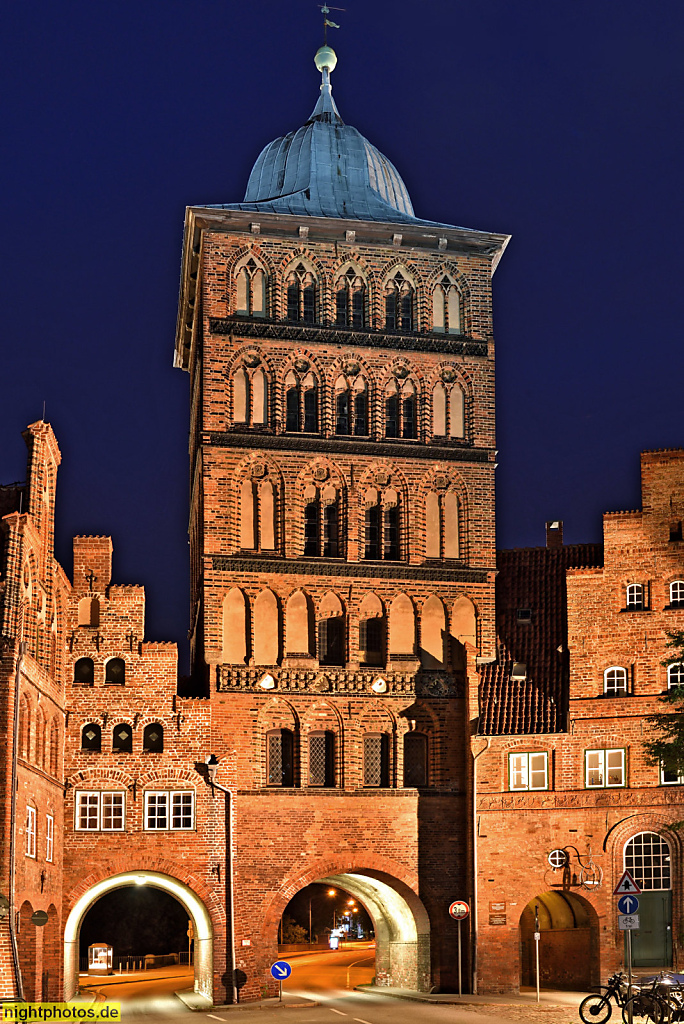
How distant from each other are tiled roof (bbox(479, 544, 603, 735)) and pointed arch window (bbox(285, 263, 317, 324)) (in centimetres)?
1041

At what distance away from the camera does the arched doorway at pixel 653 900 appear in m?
48.9

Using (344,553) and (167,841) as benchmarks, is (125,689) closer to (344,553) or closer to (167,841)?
(167,841)

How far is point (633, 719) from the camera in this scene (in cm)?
5003

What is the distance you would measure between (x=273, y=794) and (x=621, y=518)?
1398 cm

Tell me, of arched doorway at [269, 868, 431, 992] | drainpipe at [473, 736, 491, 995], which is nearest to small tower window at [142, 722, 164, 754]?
arched doorway at [269, 868, 431, 992]

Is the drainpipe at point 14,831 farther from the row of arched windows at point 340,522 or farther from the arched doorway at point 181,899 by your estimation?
the row of arched windows at point 340,522

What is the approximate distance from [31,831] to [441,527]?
57.6ft

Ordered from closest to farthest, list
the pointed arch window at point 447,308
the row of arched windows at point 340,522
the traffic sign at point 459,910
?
the traffic sign at point 459,910 < the row of arched windows at point 340,522 < the pointed arch window at point 447,308

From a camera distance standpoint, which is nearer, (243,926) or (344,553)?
(243,926)

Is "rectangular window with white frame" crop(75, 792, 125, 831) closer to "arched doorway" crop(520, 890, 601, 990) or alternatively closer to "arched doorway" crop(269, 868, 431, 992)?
"arched doorway" crop(269, 868, 431, 992)

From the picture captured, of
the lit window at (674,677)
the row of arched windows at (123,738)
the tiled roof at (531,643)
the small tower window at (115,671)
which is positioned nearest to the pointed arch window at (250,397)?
the small tower window at (115,671)

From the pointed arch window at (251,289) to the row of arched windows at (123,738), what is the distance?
1402 cm

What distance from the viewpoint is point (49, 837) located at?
46594 millimetres

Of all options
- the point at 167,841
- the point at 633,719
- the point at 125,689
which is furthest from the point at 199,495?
the point at 633,719
